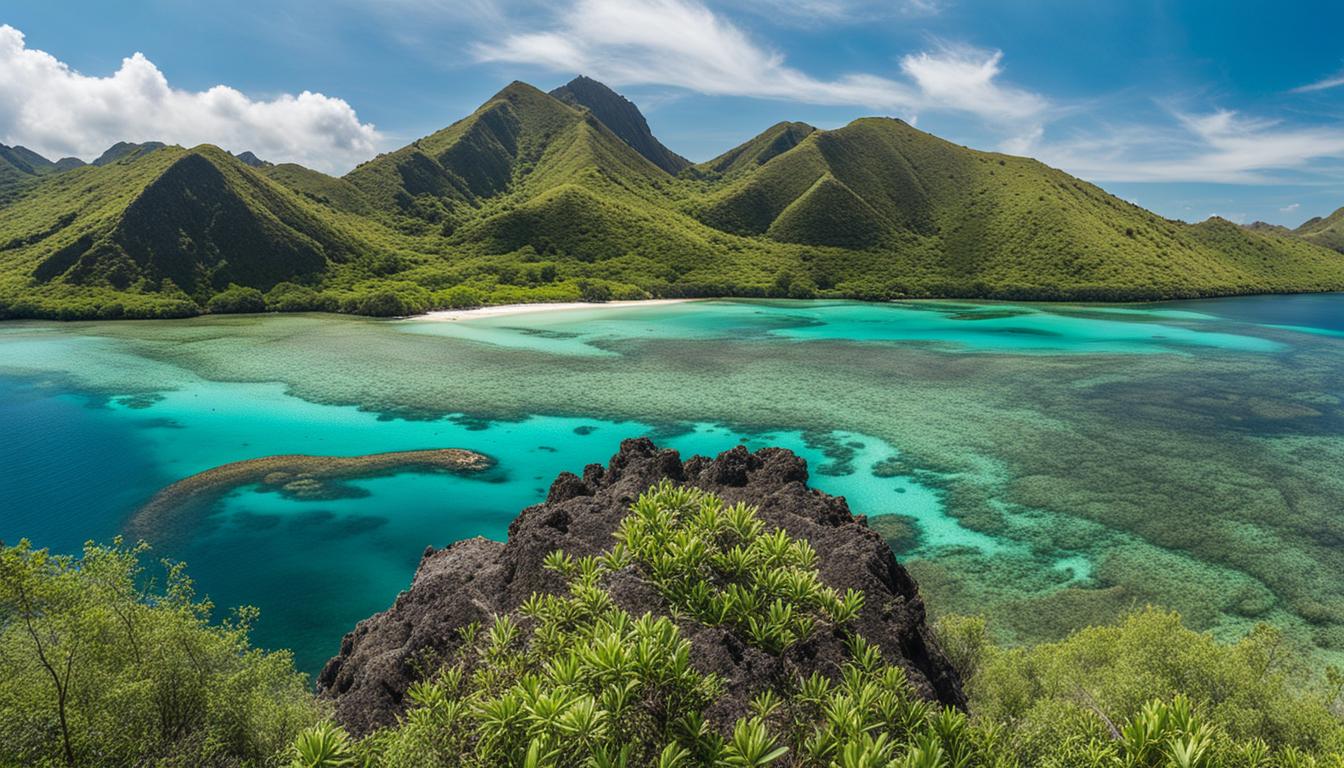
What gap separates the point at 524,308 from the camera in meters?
121

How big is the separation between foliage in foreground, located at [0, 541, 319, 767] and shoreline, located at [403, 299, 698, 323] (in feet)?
312

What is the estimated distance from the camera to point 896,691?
36.7ft

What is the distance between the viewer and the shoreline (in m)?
108

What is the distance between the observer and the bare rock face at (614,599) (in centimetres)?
1188

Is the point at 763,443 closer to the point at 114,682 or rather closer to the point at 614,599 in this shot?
the point at 614,599

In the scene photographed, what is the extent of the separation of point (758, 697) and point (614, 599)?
137 inches

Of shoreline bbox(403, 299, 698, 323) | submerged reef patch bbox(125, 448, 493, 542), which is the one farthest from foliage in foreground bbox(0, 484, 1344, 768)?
shoreline bbox(403, 299, 698, 323)

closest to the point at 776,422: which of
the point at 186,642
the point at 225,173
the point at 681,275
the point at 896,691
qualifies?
the point at 896,691

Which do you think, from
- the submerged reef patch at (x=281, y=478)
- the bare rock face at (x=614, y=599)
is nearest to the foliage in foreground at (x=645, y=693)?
the bare rock face at (x=614, y=599)

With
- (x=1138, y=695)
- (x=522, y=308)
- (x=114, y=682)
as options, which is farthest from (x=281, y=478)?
(x=522, y=308)

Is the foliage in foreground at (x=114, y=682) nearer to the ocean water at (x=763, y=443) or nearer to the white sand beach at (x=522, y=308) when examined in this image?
the ocean water at (x=763, y=443)

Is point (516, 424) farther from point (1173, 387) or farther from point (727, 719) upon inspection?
point (1173, 387)

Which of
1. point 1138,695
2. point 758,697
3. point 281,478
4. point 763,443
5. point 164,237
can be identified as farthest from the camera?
point 164,237

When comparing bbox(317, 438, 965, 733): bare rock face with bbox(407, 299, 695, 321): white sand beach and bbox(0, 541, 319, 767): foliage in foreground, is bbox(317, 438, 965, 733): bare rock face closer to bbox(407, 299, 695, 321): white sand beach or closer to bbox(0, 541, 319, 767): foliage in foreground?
bbox(0, 541, 319, 767): foliage in foreground
